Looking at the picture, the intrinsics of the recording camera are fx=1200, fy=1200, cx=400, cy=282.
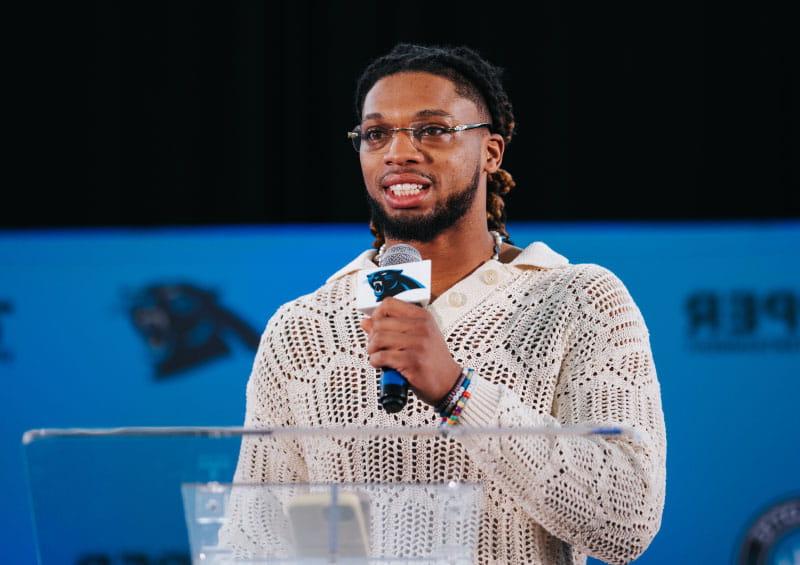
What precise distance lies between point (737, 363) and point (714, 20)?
114cm

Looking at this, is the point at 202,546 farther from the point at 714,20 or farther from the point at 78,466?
the point at 714,20

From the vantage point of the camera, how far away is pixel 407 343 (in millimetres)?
1592

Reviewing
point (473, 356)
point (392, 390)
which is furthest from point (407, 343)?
point (473, 356)

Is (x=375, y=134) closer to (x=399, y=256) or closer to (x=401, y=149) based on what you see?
(x=401, y=149)

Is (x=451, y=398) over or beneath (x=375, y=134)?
beneath

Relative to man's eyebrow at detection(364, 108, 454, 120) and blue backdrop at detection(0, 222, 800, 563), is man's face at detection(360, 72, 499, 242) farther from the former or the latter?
blue backdrop at detection(0, 222, 800, 563)

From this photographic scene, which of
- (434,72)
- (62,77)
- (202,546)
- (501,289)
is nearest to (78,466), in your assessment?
(202,546)

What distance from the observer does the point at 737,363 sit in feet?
10.2

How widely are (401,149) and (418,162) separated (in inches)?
1.6

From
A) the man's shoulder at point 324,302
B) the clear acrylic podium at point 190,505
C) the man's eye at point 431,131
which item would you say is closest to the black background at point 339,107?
the man's shoulder at point 324,302

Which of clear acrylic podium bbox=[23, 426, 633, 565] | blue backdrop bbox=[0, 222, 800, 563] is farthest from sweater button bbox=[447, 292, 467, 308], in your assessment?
blue backdrop bbox=[0, 222, 800, 563]

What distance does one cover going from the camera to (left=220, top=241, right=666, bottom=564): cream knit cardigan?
1.72m

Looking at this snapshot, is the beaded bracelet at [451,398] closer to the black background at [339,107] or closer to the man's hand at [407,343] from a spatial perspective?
the man's hand at [407,343]

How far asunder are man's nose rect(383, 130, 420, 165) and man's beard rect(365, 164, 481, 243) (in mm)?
101
